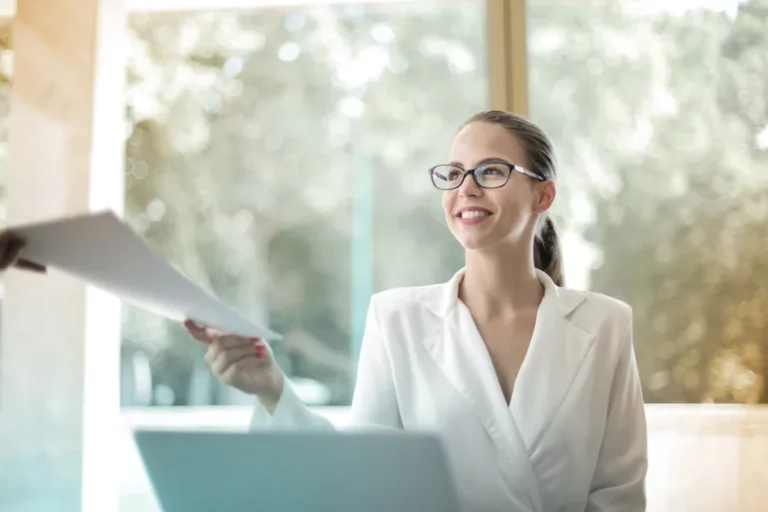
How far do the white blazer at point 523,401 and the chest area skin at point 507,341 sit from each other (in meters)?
0.02

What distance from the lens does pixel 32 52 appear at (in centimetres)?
169

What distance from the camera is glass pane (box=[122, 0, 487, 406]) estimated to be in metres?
1.72

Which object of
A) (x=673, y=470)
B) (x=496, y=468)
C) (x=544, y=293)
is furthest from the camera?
(x=673, y=470)

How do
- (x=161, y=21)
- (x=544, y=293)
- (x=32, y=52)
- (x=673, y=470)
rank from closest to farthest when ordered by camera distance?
(x=544, y=293), (x=673, y=470), (x=32, y=52), (x=161, y=21)

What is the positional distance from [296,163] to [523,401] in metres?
0.92

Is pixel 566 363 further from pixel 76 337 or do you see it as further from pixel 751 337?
pixel 76 337

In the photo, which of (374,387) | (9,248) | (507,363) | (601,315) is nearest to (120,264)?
(9,248)

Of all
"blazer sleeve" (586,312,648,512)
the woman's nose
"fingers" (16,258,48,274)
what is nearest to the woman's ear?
the woman's nose

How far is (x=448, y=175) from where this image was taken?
1159mm

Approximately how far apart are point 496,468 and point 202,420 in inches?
37.2

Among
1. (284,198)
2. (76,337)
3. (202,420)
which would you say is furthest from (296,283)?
(76,337)

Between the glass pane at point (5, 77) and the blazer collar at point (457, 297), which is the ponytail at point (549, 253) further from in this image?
the glass pane at point (5, 77)

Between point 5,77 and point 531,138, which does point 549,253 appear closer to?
point 531,138

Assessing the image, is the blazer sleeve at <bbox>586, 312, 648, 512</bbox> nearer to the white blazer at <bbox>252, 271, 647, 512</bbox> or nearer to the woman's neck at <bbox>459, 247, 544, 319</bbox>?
the white blazer at <bbox>252, 271, 647, 512</bbox>
